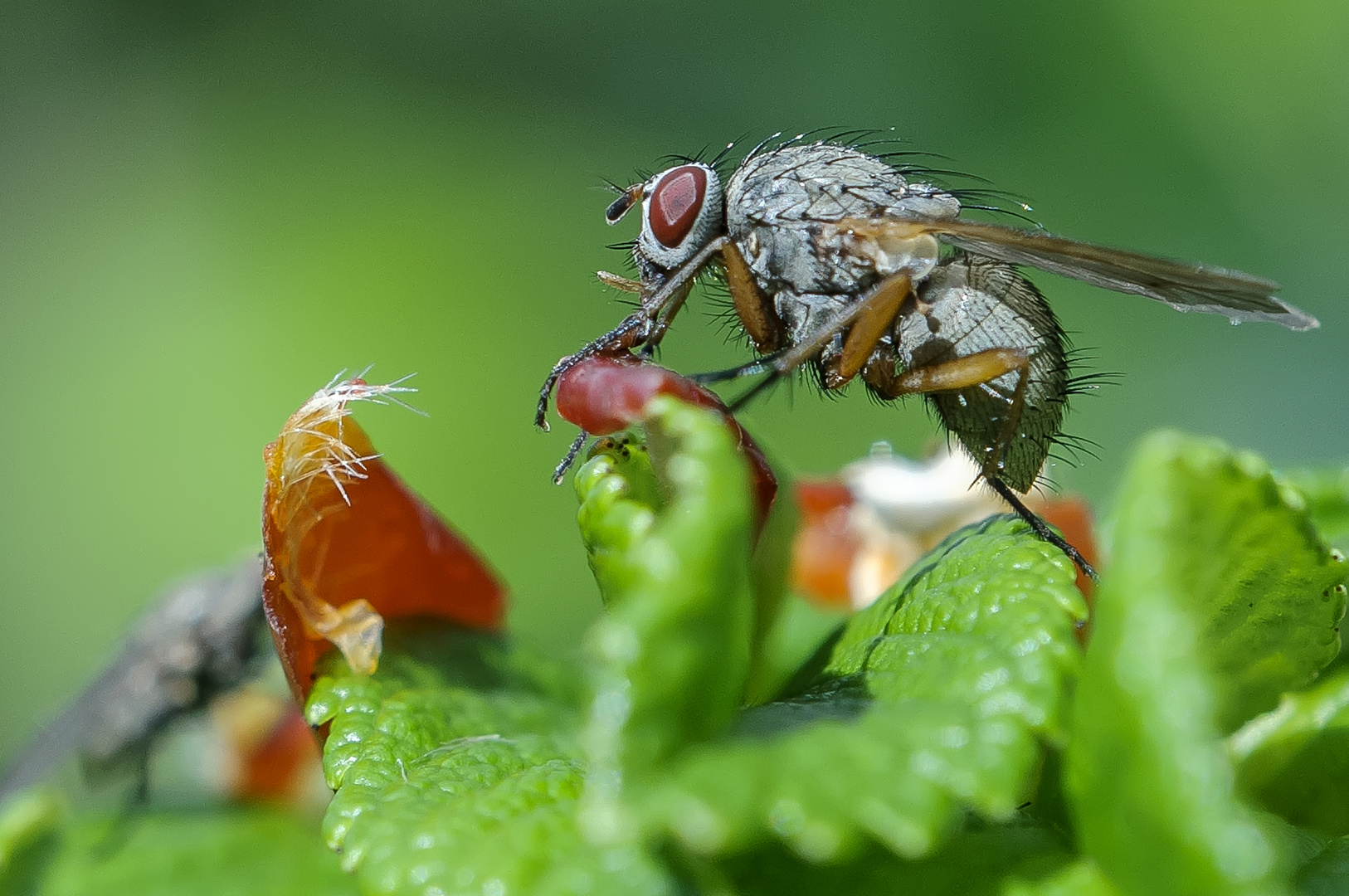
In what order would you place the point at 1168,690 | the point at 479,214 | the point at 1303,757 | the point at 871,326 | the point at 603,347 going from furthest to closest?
1. the point at 479,214
2. the point at 871,326
3. the point at 603,347
4. the point at 1303,757
5. the point at 1168,690

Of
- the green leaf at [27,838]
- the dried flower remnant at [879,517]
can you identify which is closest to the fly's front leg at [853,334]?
the dried flower remnant at [879,517]

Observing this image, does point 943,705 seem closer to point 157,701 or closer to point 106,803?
point 157,701

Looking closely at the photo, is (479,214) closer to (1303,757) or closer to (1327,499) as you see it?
(1327,499)

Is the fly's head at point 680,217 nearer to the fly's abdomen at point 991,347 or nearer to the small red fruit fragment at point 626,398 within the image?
the fly's abdomen at point 991,347

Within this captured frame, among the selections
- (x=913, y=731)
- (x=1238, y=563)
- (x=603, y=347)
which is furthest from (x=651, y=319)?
(x=913, y=731)

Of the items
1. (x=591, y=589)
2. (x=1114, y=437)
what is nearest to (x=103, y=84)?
(x=591, y=589)

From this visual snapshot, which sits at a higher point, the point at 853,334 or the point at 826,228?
the point at 826,228

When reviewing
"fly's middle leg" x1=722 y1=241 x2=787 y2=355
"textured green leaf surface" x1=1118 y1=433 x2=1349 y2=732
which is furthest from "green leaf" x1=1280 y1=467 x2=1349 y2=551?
"fly's middle leg" x1=722 y1=241 x2=787 y2=355
